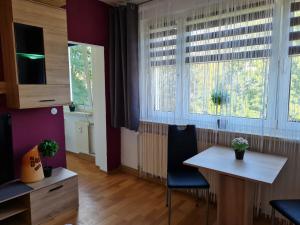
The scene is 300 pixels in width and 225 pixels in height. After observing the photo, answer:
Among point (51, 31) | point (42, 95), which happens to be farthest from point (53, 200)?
point (51, 31)

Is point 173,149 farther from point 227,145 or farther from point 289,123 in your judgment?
point 289,123

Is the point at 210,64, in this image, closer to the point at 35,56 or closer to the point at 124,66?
the point at 124,66

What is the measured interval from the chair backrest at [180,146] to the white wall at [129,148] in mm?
955

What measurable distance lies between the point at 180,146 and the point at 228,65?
3.42 feet

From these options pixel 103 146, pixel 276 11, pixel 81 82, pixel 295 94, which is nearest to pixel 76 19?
pixel 81 82

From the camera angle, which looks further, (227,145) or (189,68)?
(189,68)

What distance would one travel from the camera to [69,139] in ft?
14.9


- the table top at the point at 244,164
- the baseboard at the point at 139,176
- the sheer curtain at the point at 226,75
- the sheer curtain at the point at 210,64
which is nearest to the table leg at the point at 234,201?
the table top at the point at 244,164

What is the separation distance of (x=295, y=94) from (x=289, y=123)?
28 cm

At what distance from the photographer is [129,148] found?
3529 millimetres

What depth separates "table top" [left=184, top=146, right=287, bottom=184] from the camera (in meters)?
1.70

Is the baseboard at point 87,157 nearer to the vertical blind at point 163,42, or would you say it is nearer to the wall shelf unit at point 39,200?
the wall shelf unit at point 39,200

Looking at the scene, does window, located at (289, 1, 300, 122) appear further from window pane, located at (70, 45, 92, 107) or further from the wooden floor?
window pane, located at (70, 45, 92, 107)

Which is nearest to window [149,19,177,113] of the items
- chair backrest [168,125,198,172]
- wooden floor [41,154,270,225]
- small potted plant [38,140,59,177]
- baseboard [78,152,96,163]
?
chair backrest [168,125,198,172]
